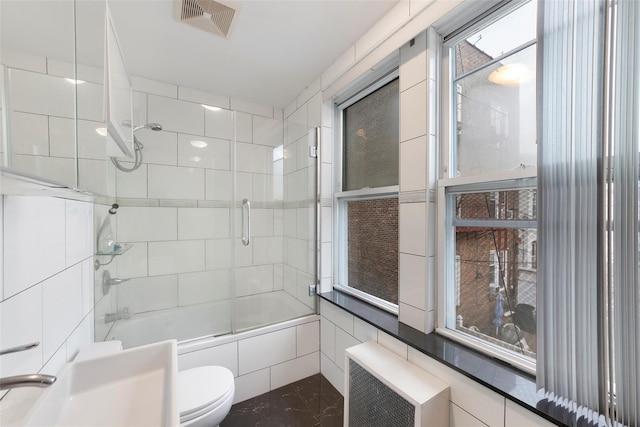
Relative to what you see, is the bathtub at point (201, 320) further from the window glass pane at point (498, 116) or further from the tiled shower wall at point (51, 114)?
the window glass pane at point (498, 116)

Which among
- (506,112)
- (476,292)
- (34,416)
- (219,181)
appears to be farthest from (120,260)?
(506,112)

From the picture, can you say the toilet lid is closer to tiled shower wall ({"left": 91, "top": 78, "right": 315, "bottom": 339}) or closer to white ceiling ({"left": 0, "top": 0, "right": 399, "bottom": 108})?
tiled shower wall ({"left": 91, "top": 78, "right": 315, "bottom": 339})

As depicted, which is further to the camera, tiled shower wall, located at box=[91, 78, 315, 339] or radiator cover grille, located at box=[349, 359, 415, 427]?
tiled shower wall, located at box=[91, 78, 315, 339]

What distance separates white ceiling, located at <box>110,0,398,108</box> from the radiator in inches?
76.8

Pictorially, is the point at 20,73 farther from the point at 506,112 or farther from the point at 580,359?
the point at 580,359

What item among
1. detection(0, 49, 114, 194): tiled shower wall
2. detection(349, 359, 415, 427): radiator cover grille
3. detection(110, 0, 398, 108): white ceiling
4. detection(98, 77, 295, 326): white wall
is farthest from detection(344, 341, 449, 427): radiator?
detection(110, 0, 398, 108): white ceiling

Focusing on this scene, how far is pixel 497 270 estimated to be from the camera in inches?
45.1

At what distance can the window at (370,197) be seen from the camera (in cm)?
168

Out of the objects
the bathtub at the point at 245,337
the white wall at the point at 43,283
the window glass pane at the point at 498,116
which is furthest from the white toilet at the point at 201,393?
the window glass pane at the point at 498,116

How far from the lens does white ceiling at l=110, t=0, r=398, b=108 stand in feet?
4.81

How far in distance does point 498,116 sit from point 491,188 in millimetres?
325

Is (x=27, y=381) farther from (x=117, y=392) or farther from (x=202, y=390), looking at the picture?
(x=202, y=390)

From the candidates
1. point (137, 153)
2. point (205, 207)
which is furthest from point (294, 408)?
point (137, 153)

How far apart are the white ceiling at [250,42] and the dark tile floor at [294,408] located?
2.48 meters
